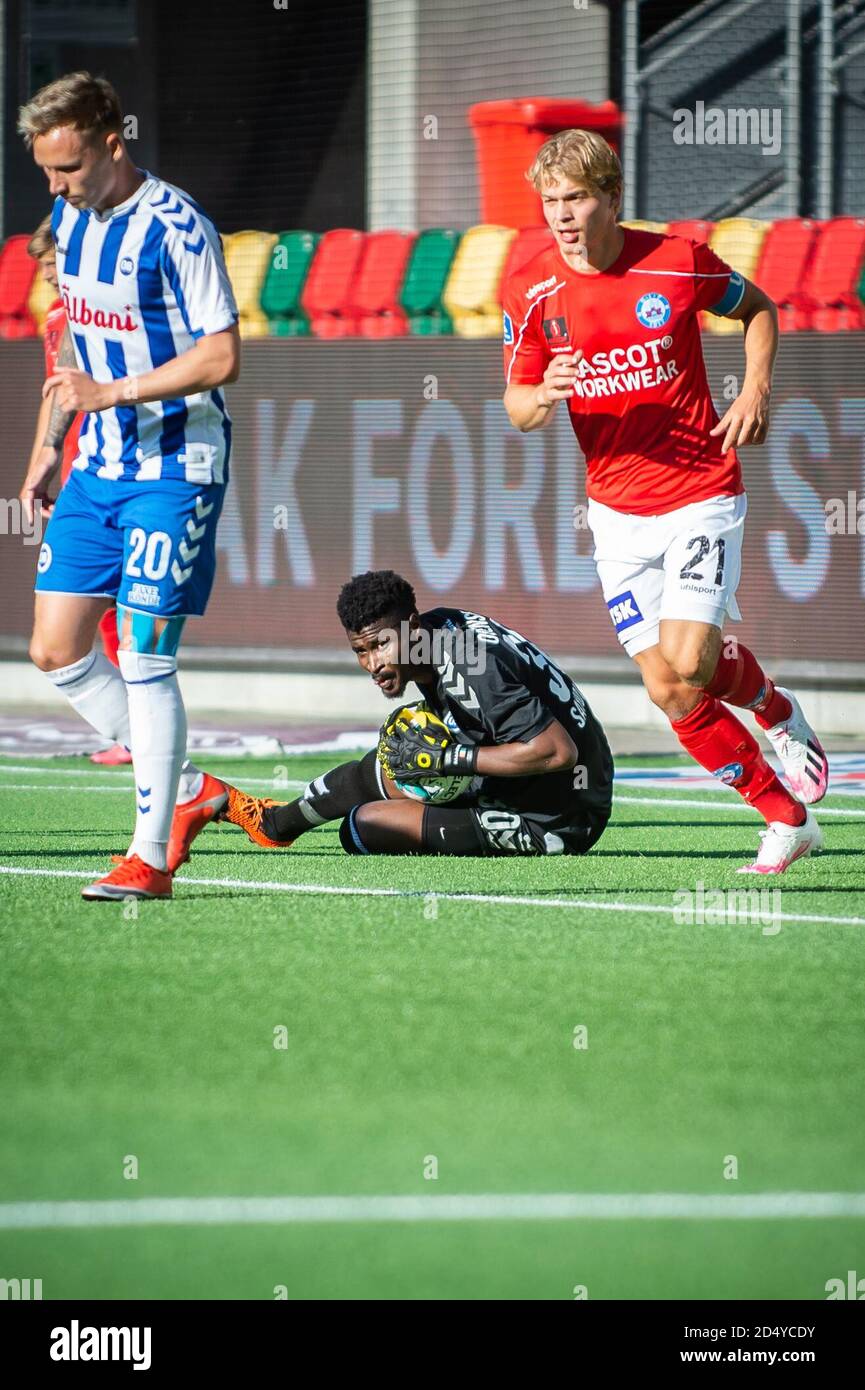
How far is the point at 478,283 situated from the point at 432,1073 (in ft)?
31.0

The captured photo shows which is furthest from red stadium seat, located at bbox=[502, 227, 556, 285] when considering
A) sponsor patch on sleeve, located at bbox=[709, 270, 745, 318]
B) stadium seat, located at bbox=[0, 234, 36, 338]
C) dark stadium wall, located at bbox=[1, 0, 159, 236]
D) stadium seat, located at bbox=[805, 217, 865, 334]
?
dark stadium wall, located at bbox=[1, 0, 159, 236]

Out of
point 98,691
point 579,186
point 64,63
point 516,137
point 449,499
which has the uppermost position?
point 64,63

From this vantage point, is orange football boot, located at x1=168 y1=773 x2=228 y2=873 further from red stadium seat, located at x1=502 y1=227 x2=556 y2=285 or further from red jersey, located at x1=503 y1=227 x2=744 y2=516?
red stadium seat, located at x1=502 y1=227 x2=556 y2=285

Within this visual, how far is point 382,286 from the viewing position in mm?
13664

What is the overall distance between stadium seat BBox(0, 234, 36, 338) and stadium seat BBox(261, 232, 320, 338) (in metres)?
1.71

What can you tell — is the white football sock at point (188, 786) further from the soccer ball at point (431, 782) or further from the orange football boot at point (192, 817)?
the soccer ball at point (431, 782)

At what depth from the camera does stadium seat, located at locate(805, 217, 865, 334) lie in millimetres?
12172

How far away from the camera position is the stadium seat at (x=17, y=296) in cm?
1455

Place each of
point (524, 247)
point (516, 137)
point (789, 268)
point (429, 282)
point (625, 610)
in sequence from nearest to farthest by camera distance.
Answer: point (625, 610)
point (789, 268)
point (524, 247)
point (429, 282)
point (516, 137)

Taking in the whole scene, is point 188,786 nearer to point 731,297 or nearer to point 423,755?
point 423,755

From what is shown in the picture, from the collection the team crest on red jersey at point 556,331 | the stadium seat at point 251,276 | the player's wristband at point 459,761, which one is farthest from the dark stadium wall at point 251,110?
the player's wristband at point 459,761

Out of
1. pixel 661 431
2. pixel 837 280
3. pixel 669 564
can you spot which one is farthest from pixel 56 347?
pixel 837 280

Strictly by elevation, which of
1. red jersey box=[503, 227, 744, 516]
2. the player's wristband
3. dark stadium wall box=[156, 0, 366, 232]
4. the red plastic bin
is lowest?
the player's wristband

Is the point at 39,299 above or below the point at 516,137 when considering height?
below
